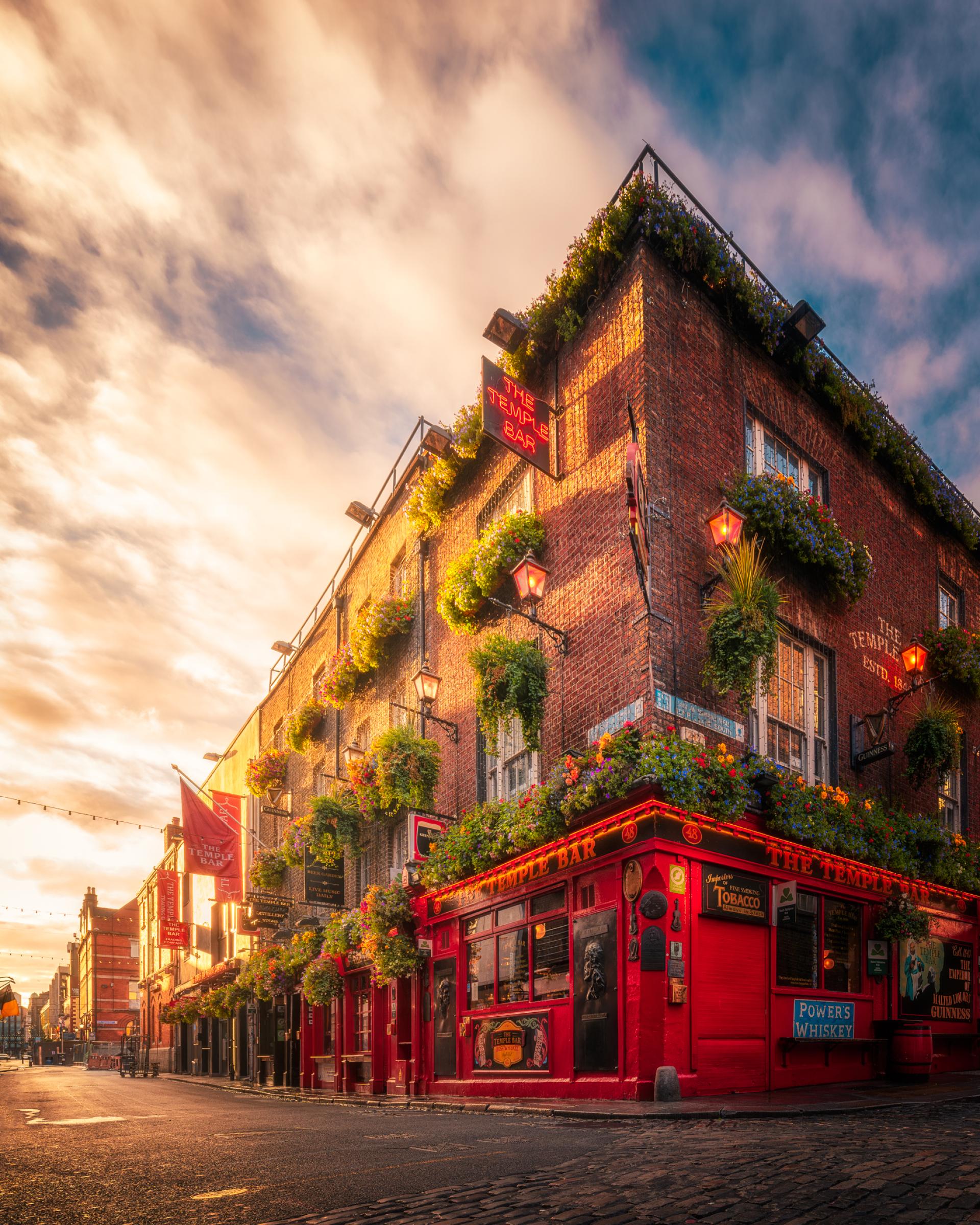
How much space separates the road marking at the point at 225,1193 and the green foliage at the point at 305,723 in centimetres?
1961

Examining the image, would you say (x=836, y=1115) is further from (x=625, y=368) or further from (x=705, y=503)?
(x=625, y=368)

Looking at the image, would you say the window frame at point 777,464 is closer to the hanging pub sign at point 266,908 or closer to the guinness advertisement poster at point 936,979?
the guinness advertisement poster at point 936,979

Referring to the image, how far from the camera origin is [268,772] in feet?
92.2

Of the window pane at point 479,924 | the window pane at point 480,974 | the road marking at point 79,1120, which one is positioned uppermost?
the window pane at point 479,924

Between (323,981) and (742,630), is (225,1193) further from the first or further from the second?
(323,981)

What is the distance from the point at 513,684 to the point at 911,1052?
695cm

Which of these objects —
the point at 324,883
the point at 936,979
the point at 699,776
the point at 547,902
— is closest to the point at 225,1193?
the point at 699,776

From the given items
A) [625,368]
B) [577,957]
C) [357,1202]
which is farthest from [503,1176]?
[625,368]

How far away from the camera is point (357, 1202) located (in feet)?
14.6

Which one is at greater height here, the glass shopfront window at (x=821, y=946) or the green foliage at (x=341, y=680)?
the green foliage at (x=341, y=680)

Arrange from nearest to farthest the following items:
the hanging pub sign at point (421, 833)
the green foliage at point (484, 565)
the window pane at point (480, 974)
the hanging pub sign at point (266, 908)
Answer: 1. the window pane at point (480, 974)
2. the green foliage at point (484, 565)
3. the hanging pub sign at point (421, 833)
4. the hanging pub sign at point (266, 908)

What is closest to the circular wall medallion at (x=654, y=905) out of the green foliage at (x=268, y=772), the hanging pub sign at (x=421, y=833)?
the hanging pub sign at (x=421, y=833)

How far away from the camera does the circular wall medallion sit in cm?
948

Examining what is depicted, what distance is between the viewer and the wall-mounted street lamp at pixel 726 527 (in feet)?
37.6
